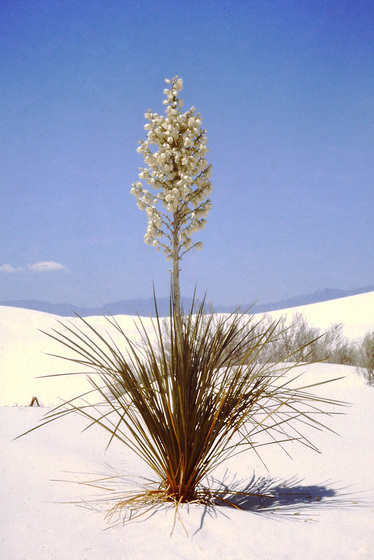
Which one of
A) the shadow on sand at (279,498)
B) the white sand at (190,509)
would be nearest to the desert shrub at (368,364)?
the white sand at (190,509)

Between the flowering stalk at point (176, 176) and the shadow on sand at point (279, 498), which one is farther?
the flowering stalk at point (176, 176)

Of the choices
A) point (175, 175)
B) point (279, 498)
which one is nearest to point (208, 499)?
point (279, 498)

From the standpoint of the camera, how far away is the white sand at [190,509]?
1.85 metres

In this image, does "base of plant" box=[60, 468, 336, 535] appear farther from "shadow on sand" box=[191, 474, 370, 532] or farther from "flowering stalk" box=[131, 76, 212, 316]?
"flowering stalk" box=[131, 76, 212, 316]

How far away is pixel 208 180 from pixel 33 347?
29.2 ft

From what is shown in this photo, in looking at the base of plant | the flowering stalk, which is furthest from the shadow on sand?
the flowering stalk

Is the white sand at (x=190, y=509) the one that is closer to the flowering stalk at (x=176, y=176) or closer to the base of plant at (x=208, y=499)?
the base of plant at (x=208, y=499)

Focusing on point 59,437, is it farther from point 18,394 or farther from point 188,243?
point 18,394

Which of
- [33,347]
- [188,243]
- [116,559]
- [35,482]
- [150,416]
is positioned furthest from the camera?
[33,347]

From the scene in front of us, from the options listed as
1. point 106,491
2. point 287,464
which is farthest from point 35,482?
point 287,464

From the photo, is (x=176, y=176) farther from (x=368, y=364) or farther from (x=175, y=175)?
(x=368, y=364)

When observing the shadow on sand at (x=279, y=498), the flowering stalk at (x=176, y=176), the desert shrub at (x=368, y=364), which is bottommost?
the shadow on sand at (x=279, y=498)

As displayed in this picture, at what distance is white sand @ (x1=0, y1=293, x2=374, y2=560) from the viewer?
1.85 metres

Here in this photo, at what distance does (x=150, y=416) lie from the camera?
2.37m
